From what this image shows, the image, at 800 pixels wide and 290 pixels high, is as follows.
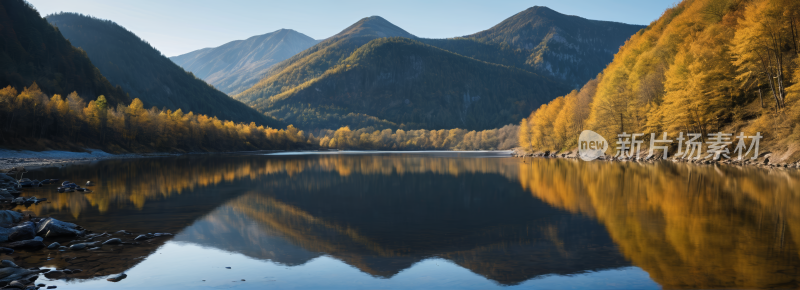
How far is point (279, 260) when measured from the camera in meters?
11.0

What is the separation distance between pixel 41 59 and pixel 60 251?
173m

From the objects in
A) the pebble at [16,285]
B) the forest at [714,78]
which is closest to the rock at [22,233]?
the pebble at [16,285]

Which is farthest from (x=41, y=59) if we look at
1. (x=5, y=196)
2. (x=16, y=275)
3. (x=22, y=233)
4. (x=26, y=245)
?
(x=16, y=275)

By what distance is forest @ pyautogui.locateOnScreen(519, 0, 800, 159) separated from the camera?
39375 mm

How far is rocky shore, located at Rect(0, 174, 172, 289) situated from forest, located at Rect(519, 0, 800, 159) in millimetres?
45317

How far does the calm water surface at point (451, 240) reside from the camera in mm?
9141

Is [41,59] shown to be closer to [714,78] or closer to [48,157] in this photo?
[48,157]

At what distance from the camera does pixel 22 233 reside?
40.7 ft

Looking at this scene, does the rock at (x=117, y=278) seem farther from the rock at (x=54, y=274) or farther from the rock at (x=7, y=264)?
the rock at (x=7, y=264)

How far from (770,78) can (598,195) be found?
103ft

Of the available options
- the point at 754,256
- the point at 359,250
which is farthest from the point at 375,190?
the point at 754,256

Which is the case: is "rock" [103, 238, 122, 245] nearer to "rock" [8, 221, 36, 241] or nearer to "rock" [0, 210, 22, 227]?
"rock" [8, 221, 36, 241]

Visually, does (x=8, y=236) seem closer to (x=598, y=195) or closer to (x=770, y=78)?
(x=598, y=195)

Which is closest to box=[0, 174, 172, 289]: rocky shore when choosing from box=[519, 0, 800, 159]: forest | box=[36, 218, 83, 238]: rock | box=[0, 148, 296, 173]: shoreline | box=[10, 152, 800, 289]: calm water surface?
box=[36, 218, 83, 238]: rock
